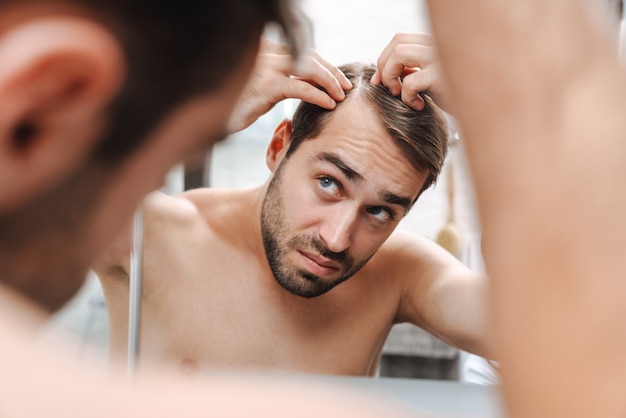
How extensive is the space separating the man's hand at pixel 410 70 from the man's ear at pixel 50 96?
92cm

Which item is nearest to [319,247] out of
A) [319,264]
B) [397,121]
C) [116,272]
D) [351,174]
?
[319,264]

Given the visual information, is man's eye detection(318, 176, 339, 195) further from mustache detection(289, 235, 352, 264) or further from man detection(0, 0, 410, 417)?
man detection(0, 0, 410, 417)

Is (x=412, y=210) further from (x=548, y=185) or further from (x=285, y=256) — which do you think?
(x=548, y=185)

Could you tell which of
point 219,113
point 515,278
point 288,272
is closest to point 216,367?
point 288,272

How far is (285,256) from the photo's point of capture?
1214mm

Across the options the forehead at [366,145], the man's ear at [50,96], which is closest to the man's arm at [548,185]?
the man's ear at [50,96]

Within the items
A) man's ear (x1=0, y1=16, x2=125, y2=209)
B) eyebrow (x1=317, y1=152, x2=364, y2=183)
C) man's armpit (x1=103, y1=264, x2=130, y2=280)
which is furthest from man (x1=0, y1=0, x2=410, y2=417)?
man's armpit (x1=103, y1=264, x2=130, y2=280)

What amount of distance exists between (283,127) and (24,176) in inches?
37.4

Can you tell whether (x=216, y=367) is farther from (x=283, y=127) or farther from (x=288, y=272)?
(x=283, y=127)

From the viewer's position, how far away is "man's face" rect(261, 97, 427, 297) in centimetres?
117

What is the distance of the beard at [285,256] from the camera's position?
47.4 inches

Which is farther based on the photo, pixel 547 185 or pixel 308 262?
pixel 308 262

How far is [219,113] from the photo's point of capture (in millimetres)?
363

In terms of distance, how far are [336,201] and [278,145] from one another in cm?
14
